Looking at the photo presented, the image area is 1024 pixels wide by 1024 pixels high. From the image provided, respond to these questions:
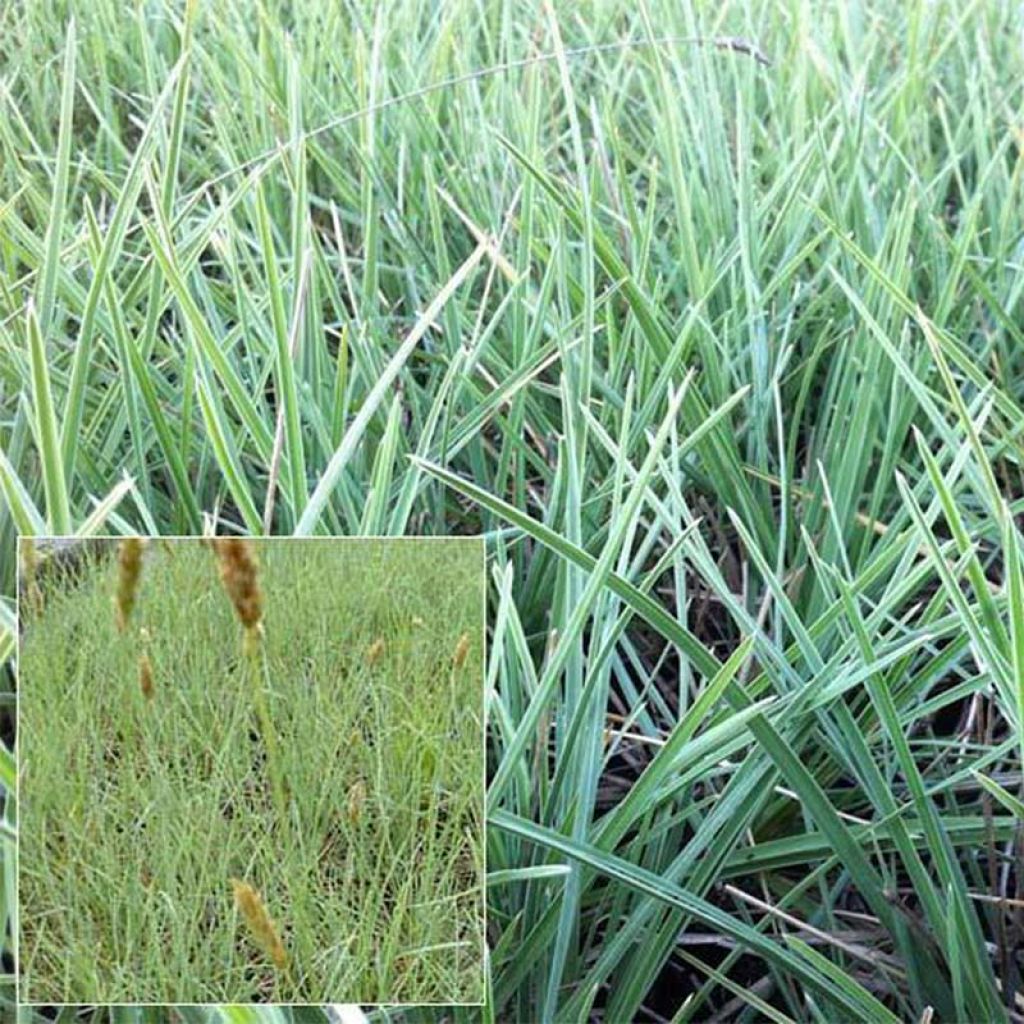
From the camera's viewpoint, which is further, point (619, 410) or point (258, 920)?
point (619, 410)

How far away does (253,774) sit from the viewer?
365 millimetres

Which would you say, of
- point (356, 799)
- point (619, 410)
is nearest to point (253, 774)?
point (356, 799)

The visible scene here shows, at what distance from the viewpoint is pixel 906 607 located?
451mm

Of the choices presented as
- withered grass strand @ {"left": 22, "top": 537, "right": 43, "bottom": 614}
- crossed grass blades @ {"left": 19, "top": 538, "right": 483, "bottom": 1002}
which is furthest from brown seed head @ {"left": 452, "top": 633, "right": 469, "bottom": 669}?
withered grass strand @ {"left": 22, "top": 537, "right": 43, "bottom": 614}

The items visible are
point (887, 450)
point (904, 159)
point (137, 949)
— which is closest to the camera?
point (137, 949)

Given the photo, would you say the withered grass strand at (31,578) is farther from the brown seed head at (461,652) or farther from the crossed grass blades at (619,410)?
the brown seed head at (461,652)

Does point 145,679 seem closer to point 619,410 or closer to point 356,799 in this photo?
point 356,799

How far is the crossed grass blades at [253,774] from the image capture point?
35cm

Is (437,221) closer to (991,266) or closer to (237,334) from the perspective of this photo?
(237,334)

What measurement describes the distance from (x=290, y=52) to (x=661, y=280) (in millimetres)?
171

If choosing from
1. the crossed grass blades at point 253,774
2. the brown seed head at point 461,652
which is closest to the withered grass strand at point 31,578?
the crossed grass blades at point 253,774

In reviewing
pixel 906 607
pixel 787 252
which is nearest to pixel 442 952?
pixel 906 607

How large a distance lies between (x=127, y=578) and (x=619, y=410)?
0.59 feet

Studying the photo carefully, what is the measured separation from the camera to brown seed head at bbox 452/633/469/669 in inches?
14.8
